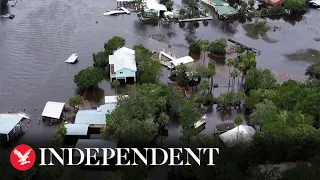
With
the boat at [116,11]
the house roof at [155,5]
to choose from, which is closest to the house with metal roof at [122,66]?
the house roof at [155,5]

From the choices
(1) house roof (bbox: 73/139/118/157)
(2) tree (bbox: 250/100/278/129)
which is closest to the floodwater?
(1) house roof (bbox: 73/139/118/157)

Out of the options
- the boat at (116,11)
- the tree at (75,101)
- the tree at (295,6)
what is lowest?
the tree at (75,101)

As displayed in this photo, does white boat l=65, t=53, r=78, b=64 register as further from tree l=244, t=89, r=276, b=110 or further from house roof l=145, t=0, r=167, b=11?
tree l=244, t=89, r=276, b=110

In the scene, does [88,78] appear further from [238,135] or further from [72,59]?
[238,135]

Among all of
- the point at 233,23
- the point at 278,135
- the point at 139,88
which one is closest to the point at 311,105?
the point at 278,135

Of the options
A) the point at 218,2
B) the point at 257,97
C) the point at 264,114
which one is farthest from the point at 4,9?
the point at 264,114

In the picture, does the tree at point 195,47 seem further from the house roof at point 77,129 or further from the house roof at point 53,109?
the house roof at point 77,129
